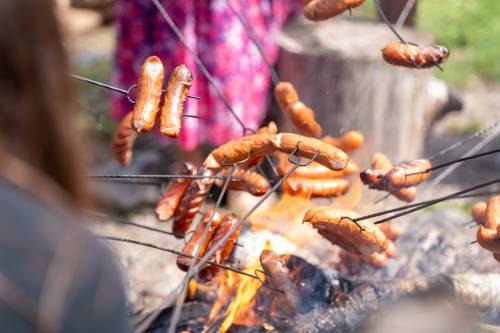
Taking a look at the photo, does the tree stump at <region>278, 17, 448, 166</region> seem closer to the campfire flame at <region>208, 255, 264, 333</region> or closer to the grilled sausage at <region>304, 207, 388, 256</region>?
the campfire flame at <region>208, 255, 264, 333</region>

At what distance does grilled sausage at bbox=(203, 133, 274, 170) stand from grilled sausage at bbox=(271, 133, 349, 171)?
2.2 inches

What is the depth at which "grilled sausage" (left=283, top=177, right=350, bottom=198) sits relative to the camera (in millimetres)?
2641

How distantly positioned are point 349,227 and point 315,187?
0.43m

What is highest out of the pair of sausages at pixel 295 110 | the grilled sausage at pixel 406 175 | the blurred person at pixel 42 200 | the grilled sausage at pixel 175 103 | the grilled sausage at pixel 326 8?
the blurred person at pixel 42 200

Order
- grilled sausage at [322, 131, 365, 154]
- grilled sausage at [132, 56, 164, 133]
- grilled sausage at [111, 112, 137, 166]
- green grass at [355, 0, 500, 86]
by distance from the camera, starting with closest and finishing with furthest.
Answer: grilled sausage at [132, 56, 164, 133] → grilled sausage at [111, 112, 137, 166] → grilled sausage at [322, 131, 365, 154] → green grass at [355, 0, 500, 86]

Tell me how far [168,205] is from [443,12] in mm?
5871

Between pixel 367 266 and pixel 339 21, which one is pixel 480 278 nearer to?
pixel 367 266

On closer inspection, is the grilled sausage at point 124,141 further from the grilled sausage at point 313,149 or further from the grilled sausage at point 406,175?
the grilled sausage at point 406,175

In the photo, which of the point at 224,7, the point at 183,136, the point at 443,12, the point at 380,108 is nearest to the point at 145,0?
the point at 224,7

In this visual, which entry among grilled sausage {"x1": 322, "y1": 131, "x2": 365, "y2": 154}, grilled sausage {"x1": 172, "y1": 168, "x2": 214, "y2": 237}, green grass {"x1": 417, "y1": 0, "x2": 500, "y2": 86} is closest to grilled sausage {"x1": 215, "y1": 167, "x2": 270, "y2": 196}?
grilled sausage {"x1": 172, "y1": 168, "x2": 214, "y2": 237}

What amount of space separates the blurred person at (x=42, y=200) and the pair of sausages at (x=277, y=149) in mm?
882

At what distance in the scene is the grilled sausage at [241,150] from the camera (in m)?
2.20

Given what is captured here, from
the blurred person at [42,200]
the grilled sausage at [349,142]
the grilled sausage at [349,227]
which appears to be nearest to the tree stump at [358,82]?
the grilled sausage at [349,142]

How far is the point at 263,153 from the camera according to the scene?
222 centimetres
